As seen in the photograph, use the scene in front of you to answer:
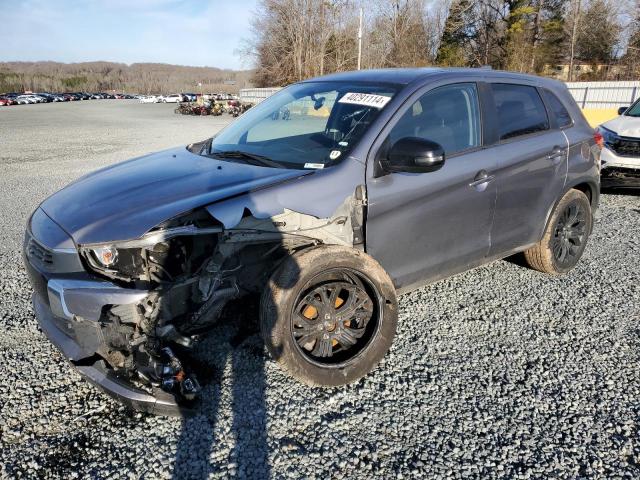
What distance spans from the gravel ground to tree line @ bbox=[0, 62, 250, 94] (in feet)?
237

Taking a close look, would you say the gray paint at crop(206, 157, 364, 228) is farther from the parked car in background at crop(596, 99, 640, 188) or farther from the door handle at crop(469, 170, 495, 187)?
the parked car in background at crop(596, 99, 640, 188)

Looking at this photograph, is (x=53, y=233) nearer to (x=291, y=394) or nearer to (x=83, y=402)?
(x=83, y=402)

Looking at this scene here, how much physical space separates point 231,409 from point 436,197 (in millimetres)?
1824

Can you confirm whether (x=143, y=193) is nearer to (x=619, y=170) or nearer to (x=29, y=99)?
(x=619, y=170)

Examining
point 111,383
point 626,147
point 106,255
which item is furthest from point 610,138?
point 111,383

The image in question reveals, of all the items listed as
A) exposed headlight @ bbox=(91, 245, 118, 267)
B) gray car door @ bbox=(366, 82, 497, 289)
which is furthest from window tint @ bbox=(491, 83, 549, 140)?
exposed headlight @ bbox=(91, 245, 118, 267)

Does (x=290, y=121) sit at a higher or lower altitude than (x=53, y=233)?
higher

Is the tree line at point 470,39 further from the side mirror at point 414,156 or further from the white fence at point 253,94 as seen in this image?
the side mirror at point 414,156

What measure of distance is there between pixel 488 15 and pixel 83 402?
52.7 metres

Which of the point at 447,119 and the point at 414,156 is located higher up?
the point at 447,119

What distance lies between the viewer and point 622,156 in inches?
286

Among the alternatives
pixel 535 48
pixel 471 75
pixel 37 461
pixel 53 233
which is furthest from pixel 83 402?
pixel 535 48

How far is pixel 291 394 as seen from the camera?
281 centimetres

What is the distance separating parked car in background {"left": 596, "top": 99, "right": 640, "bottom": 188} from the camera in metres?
7.19
